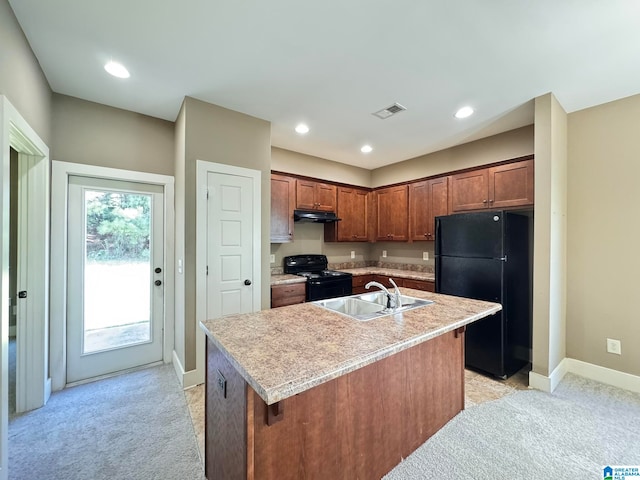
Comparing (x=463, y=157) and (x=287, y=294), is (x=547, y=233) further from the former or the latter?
(x=287, y=294)

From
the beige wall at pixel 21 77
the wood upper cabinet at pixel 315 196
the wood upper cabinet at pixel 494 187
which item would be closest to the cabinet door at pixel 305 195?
the wood upper cabinet at pixel 315 196

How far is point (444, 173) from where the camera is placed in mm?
3953

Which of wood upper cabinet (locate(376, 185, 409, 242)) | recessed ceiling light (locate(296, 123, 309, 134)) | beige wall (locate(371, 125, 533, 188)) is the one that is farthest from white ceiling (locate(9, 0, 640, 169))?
wood upper cabinet (locate(376, 185, 409, 242))

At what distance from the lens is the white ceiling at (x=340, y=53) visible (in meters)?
1.66

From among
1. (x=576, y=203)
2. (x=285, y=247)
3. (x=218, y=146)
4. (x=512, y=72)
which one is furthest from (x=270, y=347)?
(x=576, y=203)

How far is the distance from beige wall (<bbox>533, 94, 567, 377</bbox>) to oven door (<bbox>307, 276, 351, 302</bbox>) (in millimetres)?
2144

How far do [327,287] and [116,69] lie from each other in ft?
9.99

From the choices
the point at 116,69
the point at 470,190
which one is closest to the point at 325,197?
the point at 470,190

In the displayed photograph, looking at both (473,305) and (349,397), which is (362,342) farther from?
(473,305)

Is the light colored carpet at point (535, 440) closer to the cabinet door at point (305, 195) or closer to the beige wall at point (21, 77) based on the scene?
the cabinet door at point (305, 195)

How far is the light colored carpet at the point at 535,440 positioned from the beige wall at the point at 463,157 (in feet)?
8.58

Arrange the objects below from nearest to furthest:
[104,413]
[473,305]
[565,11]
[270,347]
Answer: [270,347]
[565,11]
[473,305]
[104,413]

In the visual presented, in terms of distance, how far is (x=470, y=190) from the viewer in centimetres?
363

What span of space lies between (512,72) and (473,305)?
1.87 m
